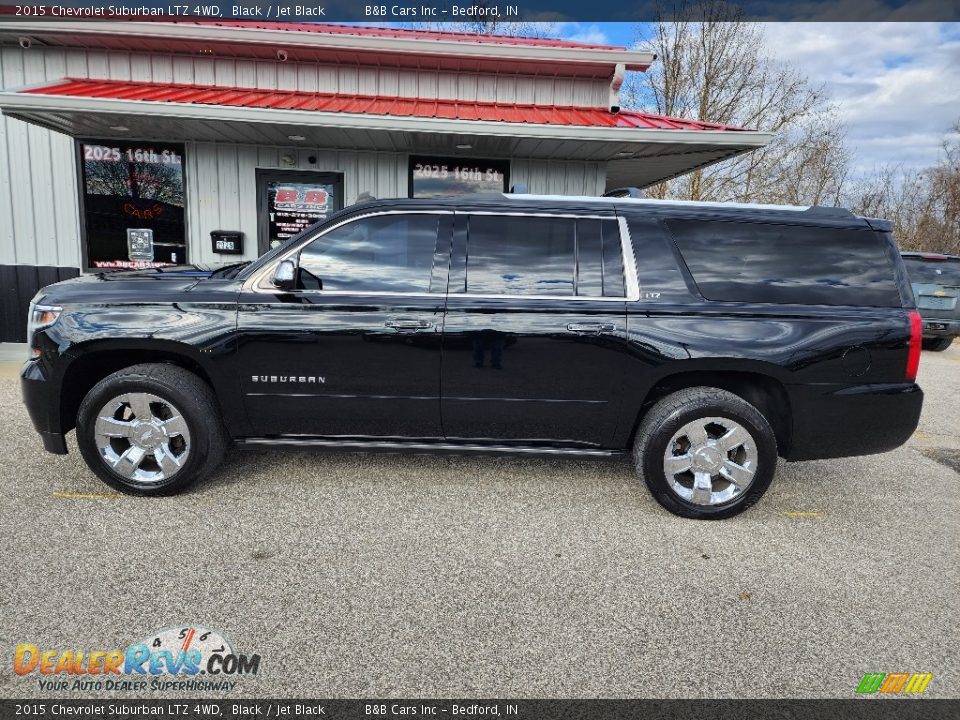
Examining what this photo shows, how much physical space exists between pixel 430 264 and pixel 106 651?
2.54 meters

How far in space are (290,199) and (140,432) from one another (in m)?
5.58

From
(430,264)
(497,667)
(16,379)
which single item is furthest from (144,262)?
(497,667)

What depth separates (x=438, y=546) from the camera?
Result: 332 cm

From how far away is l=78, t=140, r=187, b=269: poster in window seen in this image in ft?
27.3

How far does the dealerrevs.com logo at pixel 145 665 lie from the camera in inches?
89.2

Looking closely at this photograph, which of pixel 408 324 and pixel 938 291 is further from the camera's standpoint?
pixel 938 291

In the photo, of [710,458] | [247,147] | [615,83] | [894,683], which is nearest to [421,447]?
[710,458]

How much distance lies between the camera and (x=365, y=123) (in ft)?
22.4

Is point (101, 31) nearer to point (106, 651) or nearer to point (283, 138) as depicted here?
point (283, 138)

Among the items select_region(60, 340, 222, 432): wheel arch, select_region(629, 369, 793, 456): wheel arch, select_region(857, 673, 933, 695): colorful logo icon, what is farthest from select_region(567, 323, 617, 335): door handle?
select_region(60, 340, 222, 432): wheel arch

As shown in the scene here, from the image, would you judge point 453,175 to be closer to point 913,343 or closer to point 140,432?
point 140,432

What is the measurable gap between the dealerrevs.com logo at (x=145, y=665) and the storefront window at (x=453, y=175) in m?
7.13

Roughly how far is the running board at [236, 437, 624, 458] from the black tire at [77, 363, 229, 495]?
0.24 meters

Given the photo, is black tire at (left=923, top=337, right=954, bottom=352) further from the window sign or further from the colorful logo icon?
the colorful logo icon
